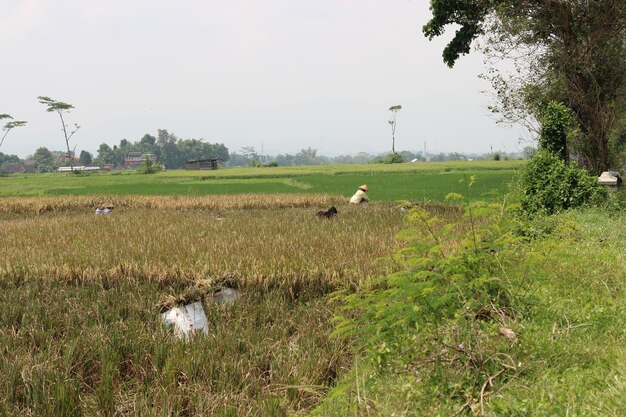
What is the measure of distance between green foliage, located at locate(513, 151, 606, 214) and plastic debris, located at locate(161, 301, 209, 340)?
738 centimetres

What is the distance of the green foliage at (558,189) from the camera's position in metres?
9.08

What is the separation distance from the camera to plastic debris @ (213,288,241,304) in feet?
14.9

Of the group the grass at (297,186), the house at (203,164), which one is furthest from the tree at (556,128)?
the house at (203,164)

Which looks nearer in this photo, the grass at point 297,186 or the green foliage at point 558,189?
the green foliage at point 558,189

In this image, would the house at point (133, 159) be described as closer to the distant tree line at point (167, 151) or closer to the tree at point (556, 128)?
the distant tree line at point (167, 151)

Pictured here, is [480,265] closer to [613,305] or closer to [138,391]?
[613,305]

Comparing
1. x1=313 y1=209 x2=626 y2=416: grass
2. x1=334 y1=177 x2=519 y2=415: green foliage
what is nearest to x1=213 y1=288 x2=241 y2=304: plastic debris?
x1=334 y1=177 x2=519 y2=415: green foliage

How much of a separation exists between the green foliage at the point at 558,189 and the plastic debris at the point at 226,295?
687cm

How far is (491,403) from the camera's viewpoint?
1746 mm

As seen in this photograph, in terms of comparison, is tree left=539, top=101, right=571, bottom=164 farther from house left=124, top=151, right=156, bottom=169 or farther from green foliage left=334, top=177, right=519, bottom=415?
house left=124, top=151, right=156, bottom=169

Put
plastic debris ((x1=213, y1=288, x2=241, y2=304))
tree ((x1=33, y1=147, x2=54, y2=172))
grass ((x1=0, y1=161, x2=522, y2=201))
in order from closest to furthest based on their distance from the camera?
plastic debris ((x1=213, y1=288, x2=241, y2=304))
grass ((x1=0, y1=161, x2=522, y2=201))
tree ((x1=33, y1=147, x2=54, y2=172))

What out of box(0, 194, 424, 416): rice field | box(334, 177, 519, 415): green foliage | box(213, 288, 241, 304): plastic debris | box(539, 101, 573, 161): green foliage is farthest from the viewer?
box(539, 101, 573, 161): green foliage

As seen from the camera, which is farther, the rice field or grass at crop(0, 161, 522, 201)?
grass at crop(0, 161, 522, 201)

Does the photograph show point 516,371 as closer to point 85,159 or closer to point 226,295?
point 226,295
